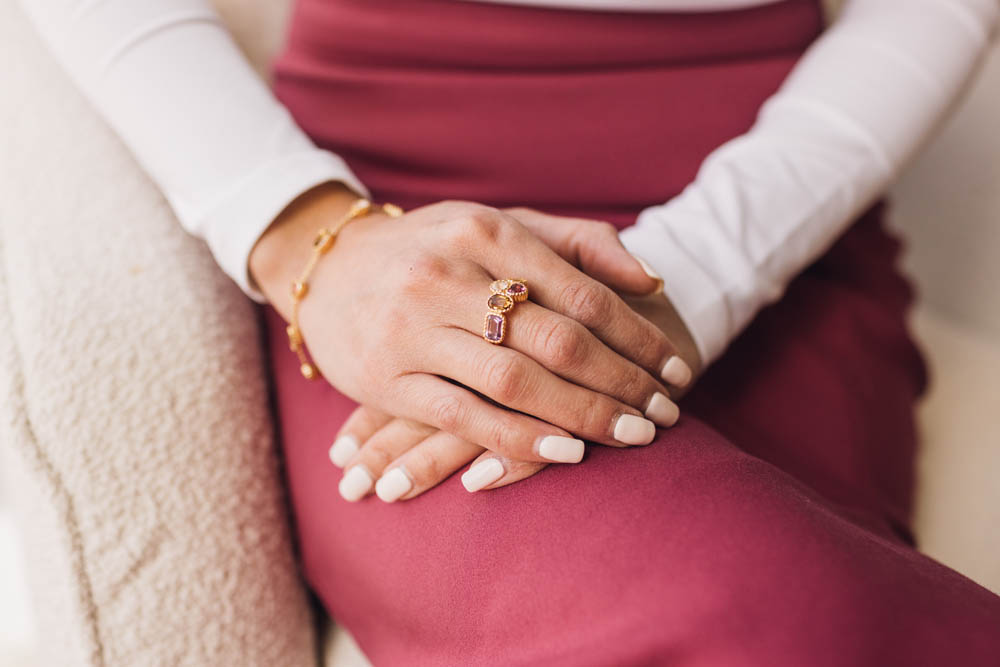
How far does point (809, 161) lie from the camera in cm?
60

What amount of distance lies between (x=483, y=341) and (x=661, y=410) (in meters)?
0.11

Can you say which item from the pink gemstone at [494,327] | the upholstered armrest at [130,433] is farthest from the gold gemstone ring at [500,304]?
the upholstered armrest at [130,433]

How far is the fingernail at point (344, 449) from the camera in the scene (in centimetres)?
50

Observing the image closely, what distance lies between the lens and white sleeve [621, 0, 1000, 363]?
542 mm

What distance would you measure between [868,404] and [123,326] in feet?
1.89

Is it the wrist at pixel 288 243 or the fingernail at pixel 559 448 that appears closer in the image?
the fingernail at pixel 559 448

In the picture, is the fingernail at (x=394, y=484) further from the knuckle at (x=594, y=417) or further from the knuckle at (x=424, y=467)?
the knuckle at (x=594, y=417)

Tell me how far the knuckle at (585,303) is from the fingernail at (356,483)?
0.54 feet

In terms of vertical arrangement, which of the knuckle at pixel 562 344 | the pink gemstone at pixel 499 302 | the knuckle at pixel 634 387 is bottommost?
the knuckle at pixel 634 387

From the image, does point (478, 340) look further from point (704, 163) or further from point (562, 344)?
point (704, 163)

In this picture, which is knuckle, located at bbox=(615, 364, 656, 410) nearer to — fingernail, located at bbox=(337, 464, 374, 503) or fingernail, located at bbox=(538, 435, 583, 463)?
fingernail, located at bbox=(538, 435, 583, 463)

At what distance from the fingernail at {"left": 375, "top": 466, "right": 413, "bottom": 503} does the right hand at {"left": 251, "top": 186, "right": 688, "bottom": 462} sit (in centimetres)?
3

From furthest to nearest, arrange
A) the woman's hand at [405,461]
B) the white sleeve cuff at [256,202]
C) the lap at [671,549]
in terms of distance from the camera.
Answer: the white sleeve cuff at [256,202], the woman's hand at [405,461], the lap at [671,549]

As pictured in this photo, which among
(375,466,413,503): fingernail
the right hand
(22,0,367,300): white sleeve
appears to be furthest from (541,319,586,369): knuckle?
(22,0,367,300): white sleeve
